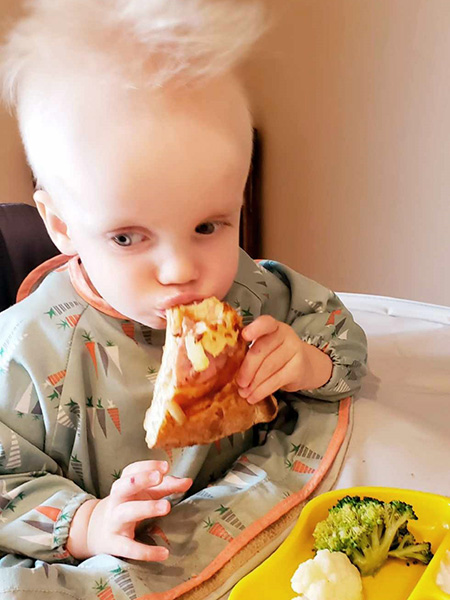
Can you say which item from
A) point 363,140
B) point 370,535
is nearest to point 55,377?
point 370,535

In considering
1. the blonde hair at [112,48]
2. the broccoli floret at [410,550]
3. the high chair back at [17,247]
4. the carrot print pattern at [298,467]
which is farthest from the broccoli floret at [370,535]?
the high chair back at [17,247]

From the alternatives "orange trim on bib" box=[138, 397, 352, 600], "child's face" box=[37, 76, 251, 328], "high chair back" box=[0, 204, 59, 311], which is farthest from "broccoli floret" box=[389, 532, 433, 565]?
"high chair back" box=[0, 204, 59, 311]

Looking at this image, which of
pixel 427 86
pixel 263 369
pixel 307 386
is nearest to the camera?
pixel 263 369

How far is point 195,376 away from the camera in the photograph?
2.00ft

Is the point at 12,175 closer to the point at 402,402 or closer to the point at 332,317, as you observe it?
the point at 332,317

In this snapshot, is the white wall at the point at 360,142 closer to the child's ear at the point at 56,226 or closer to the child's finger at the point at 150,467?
the child's ear at the point at 56,226

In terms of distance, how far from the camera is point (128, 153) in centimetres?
56

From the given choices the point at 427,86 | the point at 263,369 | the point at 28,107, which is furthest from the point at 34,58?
the point at 427,86

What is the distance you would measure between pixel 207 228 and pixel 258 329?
5.2 inches

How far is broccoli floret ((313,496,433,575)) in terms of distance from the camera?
62 centimetres

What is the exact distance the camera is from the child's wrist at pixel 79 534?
0.64 metres

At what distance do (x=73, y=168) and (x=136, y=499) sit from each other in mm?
345

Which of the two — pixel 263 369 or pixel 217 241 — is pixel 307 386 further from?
pixel 217 241

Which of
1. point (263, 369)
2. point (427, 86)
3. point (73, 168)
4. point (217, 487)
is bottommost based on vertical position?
point (217, 487)
